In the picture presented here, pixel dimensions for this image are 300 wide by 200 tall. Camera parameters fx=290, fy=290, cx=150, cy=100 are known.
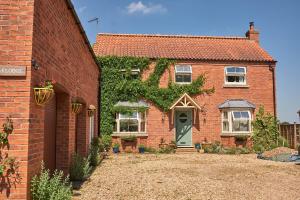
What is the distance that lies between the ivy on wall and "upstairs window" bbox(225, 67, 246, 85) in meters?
2.33

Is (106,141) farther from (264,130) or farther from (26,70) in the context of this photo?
(26,70)

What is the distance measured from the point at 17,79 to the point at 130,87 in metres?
13.6

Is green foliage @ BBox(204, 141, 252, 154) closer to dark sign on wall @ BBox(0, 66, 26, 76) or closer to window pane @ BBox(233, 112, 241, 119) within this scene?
window pane @ BBox(233, 112, 241, 119)

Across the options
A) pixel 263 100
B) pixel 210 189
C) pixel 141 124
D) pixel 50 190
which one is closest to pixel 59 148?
pixel 50 190

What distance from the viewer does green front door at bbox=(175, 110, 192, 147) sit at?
18.6m

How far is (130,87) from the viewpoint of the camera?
17.9 m

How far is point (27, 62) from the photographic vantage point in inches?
172

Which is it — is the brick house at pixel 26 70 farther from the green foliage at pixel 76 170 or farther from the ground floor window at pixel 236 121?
the ground floor window at pixel 236 121

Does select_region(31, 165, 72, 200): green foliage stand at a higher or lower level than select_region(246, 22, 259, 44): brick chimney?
lower

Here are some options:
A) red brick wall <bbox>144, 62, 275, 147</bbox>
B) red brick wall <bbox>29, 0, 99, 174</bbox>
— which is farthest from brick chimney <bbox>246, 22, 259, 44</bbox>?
red brick wall <bbox>29, 0, 99, 174</bbox>

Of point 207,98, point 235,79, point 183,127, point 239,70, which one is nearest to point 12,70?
point 183,127

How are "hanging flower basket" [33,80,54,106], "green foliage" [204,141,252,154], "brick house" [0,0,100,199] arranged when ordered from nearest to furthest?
"brick house" [0,0,100,199], "hanging flower basket" [33,80,54,106], "green foliage" [204,141,252,154]

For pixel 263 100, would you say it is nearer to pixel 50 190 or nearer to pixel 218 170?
pixel 218 170

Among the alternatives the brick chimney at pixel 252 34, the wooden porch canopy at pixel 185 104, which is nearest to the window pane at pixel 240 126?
the wooden porch canopy at pixel 185 104
